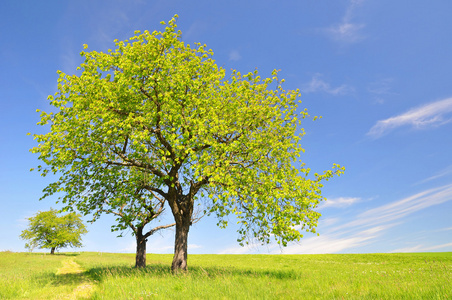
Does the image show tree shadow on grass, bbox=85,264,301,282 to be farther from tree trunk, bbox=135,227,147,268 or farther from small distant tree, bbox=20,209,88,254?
small distant tree, bbox=20,209,88,254

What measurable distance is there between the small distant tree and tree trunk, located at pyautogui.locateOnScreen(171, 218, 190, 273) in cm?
5868

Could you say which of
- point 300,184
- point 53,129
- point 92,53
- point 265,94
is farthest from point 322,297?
point 92,53

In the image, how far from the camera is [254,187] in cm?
1717

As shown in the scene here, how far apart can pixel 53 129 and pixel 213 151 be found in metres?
10.5

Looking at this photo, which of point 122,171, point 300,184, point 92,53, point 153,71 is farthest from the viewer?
point 122,171

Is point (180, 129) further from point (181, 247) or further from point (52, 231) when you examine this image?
point (52, 231)

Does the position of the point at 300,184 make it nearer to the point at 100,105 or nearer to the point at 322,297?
the point at 322,297

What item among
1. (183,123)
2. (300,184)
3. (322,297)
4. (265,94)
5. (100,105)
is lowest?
(322,297)

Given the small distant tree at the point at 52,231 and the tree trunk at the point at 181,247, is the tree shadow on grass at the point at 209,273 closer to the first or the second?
the tree trunk at the point at 181,247

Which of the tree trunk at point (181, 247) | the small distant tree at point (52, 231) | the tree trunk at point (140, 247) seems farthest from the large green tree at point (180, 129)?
the small distant tree at point (52, 231)

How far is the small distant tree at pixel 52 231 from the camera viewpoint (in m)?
68.6

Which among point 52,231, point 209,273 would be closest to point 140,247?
point 209,273

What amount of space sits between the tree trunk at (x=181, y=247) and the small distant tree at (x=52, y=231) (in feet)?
193

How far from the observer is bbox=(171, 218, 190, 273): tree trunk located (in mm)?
19391
